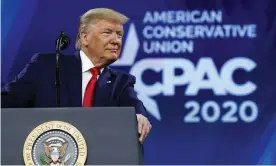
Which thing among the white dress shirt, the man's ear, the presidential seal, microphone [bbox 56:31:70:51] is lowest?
the presidential seal

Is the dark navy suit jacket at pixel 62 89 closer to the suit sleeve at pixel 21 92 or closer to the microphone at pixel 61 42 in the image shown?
the suit sleeve at pixel 21 92

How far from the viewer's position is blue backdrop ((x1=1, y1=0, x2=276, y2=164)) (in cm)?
423

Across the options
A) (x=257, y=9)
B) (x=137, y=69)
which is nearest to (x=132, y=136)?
(x=137, y=69)

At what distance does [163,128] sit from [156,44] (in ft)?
1.69

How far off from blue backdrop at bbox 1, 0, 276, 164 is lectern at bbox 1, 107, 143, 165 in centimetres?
195

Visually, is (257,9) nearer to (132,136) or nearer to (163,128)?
(163,128)

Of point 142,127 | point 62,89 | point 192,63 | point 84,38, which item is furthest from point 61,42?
point 192,63

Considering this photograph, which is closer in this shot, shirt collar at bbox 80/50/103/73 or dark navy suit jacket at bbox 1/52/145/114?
dark navy suit jacket at bbox 1/52/145/114

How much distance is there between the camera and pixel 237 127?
430cm

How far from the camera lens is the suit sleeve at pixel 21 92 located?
268cm

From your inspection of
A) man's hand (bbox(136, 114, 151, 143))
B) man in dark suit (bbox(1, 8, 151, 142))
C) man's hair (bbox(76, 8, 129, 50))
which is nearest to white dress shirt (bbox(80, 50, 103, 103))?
man in dark suit (bbox(1, 8, 151, 142))

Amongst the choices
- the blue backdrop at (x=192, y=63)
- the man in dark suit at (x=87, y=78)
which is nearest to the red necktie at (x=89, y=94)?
the man in dark suit at (x=87, y=78)

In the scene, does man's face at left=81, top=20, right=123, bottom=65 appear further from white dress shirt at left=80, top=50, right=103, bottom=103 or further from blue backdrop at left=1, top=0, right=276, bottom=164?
blue backdrop at left=1, top=0, right=276, bottom=164

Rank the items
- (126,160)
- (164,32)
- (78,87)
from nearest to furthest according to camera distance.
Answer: (126,160) → (78,87) → (164,32)
